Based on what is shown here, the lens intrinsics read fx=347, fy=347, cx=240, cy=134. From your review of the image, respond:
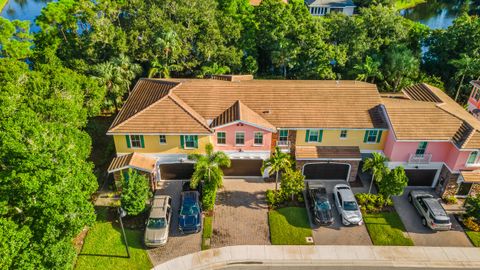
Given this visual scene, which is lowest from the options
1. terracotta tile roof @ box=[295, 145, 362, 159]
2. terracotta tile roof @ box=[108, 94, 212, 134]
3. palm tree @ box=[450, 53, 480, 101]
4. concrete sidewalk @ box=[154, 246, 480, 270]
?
concrete sidewalk @ box=[154, 246, 480, 270]

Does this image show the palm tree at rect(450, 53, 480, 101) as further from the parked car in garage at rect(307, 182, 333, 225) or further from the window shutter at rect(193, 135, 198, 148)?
the window shutter at rect(193, 135, 198, 148)

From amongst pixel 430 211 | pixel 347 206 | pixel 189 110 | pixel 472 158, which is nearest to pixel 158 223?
pixel 189 110

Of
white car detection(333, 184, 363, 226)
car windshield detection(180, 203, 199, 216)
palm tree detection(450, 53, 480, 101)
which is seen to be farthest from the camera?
palm tree detection(450, 53, 480, 101)

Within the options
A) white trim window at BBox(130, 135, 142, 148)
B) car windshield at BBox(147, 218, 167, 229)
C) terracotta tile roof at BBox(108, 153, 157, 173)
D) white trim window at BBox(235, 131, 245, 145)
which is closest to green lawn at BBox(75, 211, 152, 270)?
car windshield at BBox(147, 218, 167, 229)

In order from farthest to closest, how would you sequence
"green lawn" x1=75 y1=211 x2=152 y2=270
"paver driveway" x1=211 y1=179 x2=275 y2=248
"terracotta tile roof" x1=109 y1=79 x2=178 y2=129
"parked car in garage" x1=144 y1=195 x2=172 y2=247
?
"terracotta tile roof" x1=109 y1=79 x2=178 y2=129
"paver driveway" x1=211 y1=179 x2=275 y2=248
"parked car in garage" x1=144 y1=195 x2=172 y2=247
"green lawn" x1=75 y1=211 x2=152 y2=270

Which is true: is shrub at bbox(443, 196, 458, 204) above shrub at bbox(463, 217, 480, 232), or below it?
above

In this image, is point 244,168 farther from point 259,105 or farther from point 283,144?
point 259,105

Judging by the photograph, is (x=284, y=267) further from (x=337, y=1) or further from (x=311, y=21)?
(x=337, y=1)
